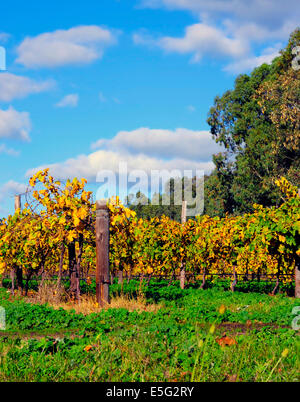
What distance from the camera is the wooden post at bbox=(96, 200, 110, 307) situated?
10312 mm

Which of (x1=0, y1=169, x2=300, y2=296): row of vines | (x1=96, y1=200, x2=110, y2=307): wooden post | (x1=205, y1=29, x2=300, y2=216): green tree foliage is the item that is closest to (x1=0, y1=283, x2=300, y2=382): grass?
(x1=96, y1=200, x2=110, y2=307): wooden post

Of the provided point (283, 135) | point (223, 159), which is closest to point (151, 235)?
point (283, 135)

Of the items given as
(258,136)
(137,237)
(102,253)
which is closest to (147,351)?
(102,253)

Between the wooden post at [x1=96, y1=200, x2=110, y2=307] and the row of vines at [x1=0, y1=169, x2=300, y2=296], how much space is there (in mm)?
337

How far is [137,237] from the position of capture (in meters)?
14.6

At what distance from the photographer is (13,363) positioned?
494 centimetres

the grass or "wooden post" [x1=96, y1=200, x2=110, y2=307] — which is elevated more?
"wooden post" [x1=96, y1=200, x2=110, y2=307]

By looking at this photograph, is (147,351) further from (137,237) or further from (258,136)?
(258,136)

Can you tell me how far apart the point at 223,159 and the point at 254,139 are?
11.1 feet

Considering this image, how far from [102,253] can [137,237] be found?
4.28 m

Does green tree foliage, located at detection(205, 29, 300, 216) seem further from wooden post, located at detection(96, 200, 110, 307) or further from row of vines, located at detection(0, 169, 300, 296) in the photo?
wooden post, located at detection(96, 200, 110, 307)

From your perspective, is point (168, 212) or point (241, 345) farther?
point (168, 212)
